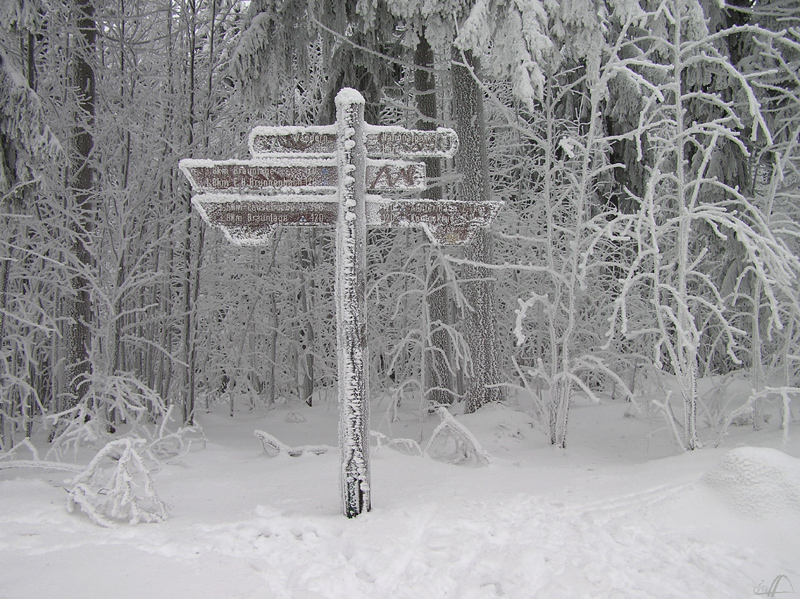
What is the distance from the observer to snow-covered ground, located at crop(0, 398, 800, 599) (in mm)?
2977

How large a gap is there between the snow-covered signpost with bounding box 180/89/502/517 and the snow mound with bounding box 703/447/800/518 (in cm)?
234

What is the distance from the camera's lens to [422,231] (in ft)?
30.3

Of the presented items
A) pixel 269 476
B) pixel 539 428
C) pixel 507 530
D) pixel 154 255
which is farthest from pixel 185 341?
pixel 507 530

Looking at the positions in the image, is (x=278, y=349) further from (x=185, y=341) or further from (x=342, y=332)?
(x=342, y=332)

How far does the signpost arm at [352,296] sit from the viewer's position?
3.92m

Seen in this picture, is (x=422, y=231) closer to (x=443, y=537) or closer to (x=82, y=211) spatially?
(x=82, y=211)

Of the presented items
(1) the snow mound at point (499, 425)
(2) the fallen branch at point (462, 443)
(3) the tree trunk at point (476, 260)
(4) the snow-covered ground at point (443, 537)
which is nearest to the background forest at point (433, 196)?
(3) the tree trunk at point (476, 260)

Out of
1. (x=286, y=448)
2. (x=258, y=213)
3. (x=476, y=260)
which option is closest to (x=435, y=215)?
(x=258, y=213)

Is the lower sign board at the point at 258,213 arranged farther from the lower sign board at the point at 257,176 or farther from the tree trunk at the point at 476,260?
the tree trunk at the point at 476,260
